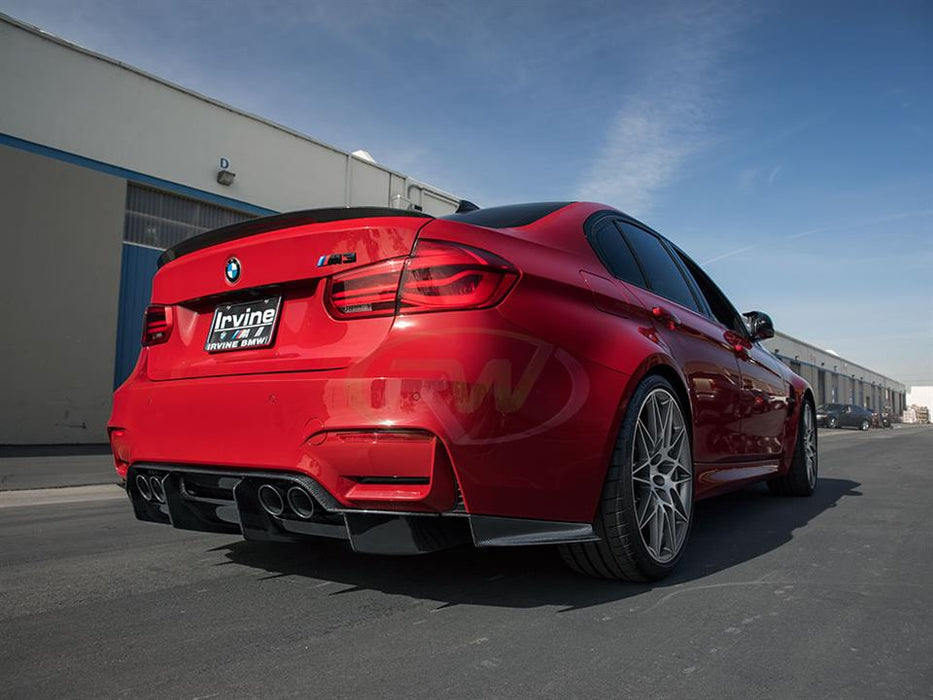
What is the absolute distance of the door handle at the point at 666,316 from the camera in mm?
2965

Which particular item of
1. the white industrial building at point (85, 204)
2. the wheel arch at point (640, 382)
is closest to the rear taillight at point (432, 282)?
the wheel arch at point (640, 382)

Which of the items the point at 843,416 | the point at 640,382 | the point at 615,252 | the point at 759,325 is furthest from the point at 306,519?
the point at 843,416

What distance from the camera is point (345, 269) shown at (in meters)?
2.22

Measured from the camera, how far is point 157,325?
9.14ft

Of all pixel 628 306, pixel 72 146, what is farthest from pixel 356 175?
pixel 628 306

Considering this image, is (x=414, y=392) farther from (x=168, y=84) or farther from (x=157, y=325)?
(x=168, y=84)

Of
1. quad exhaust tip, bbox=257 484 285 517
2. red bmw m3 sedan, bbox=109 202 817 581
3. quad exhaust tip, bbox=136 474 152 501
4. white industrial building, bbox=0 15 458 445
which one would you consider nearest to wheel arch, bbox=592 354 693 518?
red bmw m3 sedan, bbox=109 202 817 581

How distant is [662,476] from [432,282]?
1.32m

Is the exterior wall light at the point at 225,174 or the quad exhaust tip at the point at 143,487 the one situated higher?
the exterior wall light at the point at 225,174

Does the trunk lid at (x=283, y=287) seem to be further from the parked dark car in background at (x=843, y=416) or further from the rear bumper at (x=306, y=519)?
the parked dark car in background at (x=843, y=416)

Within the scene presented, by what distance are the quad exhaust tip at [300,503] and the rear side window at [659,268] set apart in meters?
1.86

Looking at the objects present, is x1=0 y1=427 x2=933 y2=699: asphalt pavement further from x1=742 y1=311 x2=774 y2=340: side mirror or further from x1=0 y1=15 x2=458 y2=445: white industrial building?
x1=0 y1=15 x2=458 y2=445: white industrial building

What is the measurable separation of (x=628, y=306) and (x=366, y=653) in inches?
63.0

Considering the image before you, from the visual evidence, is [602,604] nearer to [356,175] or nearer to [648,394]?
[648,394]
